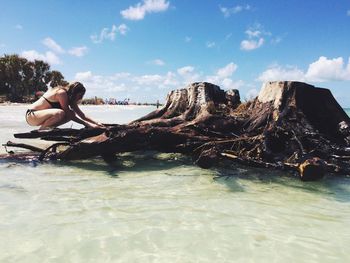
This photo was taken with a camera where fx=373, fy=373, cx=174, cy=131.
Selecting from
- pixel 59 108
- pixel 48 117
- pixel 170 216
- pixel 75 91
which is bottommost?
pixel 170 216

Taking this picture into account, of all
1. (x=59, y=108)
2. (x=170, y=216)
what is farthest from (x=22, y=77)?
(x=170, y=216)

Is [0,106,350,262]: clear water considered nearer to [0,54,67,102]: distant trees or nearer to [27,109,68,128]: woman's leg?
[27,109,68,128]: woman's leg

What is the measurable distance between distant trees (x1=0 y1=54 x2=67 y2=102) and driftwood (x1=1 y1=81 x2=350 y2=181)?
57299 mm

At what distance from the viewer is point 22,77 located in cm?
6212

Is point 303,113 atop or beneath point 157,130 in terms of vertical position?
atop

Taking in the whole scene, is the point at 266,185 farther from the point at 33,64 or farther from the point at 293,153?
the point at 33,64

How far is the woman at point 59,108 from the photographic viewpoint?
8.15 m

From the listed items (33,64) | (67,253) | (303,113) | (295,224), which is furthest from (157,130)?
(33,64)

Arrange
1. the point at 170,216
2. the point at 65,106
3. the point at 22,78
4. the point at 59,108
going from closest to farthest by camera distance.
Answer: the point at 170,216 → the point at 65,106 → the point at 59,108 → the point at 22,78

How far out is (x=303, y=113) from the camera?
7.12m

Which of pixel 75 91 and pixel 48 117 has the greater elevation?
pixel 75 91

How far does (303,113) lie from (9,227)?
5481 millimetres

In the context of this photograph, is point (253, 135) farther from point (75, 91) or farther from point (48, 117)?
point (48, 117)

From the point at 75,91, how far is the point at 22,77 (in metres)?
59.3
